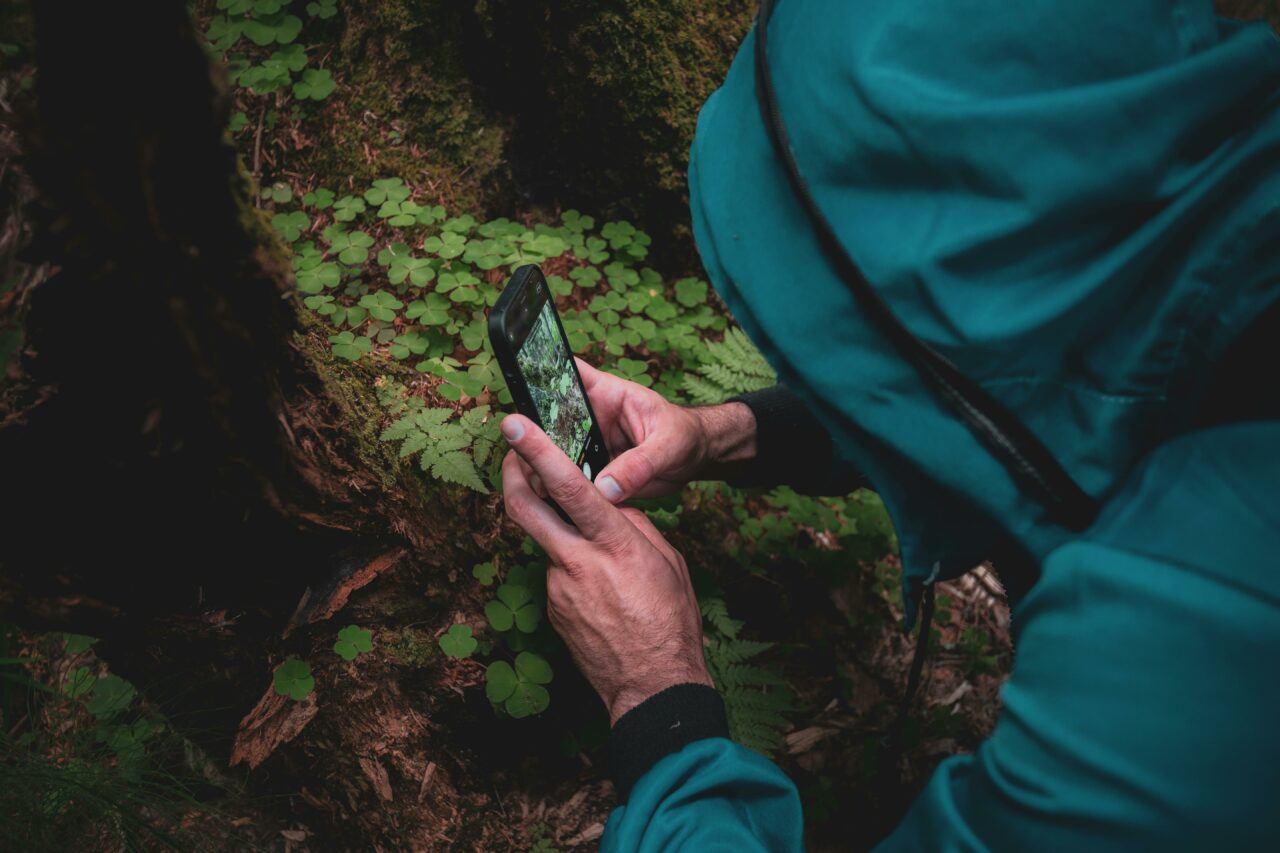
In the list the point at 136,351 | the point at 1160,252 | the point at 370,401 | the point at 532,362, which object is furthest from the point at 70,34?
the point at 1160,252

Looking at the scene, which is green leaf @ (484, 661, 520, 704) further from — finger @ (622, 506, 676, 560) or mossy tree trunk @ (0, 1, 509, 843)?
finger @ (622, 506, 676, 560)

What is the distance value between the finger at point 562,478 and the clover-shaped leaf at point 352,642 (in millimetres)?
689

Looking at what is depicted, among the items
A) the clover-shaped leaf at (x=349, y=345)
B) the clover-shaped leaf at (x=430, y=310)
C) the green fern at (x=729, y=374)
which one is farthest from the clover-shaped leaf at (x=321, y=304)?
the green fern at (x=729, y=374)

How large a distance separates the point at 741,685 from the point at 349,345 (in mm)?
1747

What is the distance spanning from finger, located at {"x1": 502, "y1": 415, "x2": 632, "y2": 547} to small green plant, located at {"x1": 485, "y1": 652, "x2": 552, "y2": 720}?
51cm

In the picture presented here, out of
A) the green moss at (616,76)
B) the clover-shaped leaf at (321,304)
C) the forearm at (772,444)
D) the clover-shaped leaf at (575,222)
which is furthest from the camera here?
the clover-shaped leaf at (575,222)

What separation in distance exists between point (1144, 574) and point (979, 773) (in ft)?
1.53

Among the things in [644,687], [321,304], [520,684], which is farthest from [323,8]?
[644,687]

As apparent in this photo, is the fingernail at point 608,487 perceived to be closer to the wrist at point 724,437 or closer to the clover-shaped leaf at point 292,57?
the wrist at point 724,437

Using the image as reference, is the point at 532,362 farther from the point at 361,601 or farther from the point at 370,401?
the point at 361,601

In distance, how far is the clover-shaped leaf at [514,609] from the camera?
83.5 inches

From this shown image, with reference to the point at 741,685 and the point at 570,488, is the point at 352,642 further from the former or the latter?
the point at 741,685

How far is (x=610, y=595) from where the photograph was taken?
6.10 ft

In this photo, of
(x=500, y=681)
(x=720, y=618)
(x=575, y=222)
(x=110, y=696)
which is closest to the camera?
(x=500, y=681)
